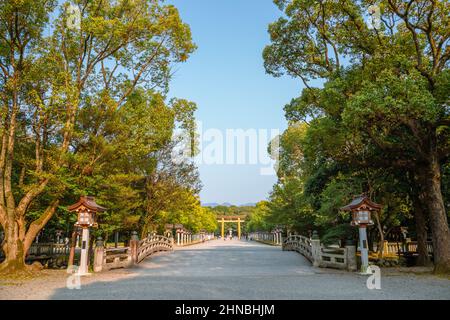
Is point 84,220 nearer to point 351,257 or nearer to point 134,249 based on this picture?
point 134,249

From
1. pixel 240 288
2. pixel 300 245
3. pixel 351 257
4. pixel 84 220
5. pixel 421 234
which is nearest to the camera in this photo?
pixel 240 288

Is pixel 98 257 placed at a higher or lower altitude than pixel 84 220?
lower

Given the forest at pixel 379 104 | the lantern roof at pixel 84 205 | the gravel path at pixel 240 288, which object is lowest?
the gravel path at pixel 240 288

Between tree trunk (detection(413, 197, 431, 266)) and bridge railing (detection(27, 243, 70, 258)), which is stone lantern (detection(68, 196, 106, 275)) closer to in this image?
bridge railing (detection(27, 243, 70, 258))

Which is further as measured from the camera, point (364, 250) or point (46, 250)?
point (46, 250)

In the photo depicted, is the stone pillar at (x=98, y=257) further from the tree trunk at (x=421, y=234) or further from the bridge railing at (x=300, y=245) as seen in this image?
the tree trunk at (x=421, y=234)

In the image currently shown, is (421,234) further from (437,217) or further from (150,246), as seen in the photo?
(150,246)

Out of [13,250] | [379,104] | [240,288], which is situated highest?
[379,104]

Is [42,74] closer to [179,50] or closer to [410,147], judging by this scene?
[179,50]

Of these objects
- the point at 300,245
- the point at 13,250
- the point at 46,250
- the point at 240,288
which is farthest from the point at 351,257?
the point at 46,250

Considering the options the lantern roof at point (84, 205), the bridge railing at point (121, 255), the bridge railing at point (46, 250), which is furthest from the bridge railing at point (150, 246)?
the bridge railing at point (46, 250)

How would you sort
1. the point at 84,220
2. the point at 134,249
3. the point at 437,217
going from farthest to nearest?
the point at 134,249, the point at 84,220, the point at 437,217

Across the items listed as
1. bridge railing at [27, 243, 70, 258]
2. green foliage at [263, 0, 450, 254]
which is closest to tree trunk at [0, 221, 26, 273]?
bridge railing at [27, 243, 70, 258]

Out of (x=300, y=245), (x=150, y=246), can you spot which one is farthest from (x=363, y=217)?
(x=150, y=246)
